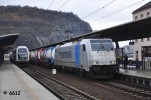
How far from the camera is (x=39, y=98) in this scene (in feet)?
45.7

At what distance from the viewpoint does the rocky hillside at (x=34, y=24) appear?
140 m

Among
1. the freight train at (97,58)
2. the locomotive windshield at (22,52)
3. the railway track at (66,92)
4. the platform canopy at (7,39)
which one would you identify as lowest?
the railway track at (66,92)

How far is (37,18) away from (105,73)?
132 meters

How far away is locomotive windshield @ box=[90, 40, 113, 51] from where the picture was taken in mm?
25562

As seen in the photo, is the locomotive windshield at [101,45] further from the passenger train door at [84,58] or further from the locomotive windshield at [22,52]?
the locomotive windshield at [22,52]

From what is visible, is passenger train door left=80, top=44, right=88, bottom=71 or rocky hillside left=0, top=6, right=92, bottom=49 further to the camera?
rocky hillside left=0, top=6, right=92, bottom=49

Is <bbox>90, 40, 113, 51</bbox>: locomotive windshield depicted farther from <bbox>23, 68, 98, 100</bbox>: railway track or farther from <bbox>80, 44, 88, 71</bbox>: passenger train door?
<bbox>23, 68, 98, 100</bbox>: railway track

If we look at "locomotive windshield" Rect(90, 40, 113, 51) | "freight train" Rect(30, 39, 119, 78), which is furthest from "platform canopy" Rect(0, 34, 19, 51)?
"locomotive windshield" Rect(90, 40, 113, 51)

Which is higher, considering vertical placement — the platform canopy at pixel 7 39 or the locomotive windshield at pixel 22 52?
the platform canopy at pixel 7 39

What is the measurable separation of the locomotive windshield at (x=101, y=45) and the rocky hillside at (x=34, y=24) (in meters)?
107

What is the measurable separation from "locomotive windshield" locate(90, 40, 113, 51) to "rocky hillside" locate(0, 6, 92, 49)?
107m

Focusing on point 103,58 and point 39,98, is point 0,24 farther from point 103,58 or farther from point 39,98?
point 39,98

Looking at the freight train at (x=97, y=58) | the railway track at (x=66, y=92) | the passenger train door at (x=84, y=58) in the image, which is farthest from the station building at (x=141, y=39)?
the railway track at (x=66, y=92)

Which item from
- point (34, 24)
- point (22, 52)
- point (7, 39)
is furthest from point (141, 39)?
point (34, 24)
